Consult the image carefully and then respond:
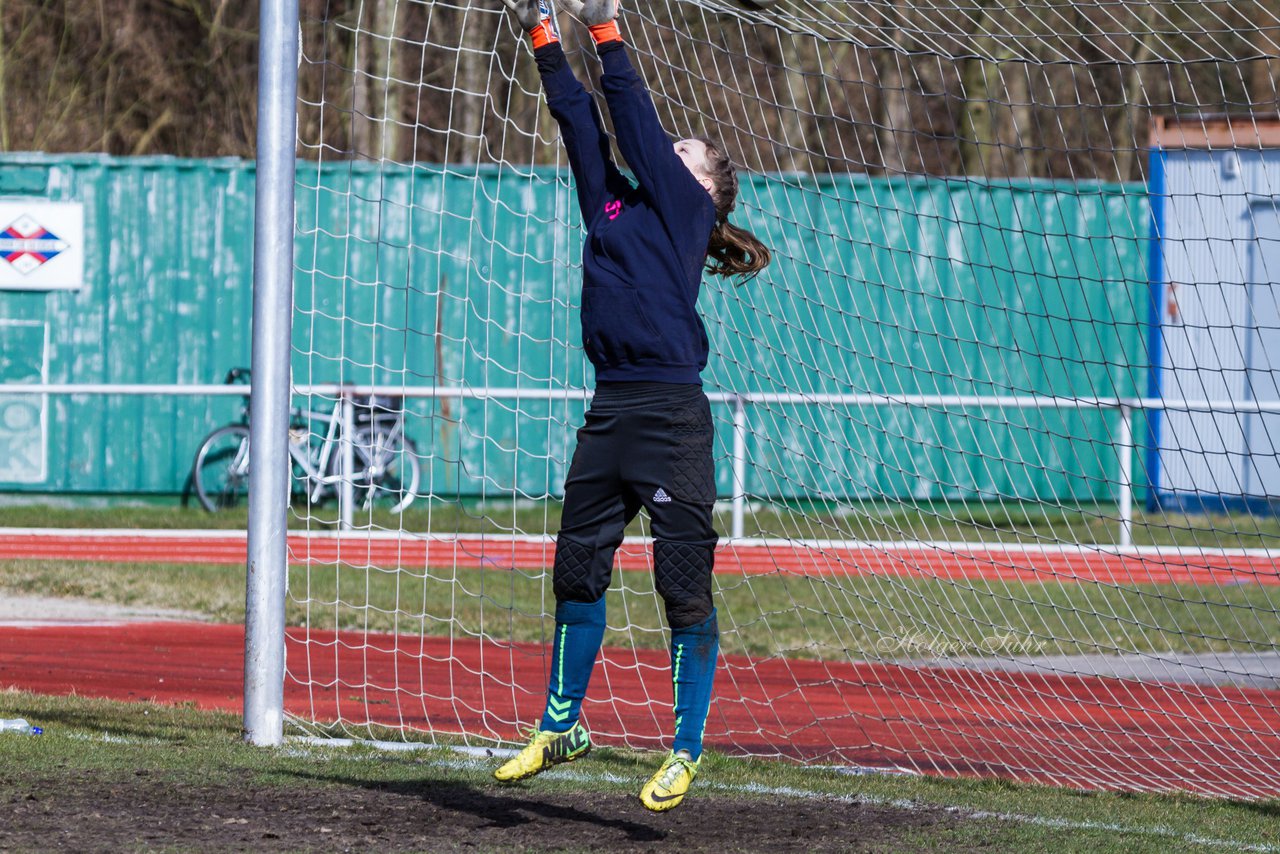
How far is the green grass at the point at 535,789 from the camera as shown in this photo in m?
4.97

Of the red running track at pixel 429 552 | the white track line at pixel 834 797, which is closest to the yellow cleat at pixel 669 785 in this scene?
the white track line at pixel 834 797

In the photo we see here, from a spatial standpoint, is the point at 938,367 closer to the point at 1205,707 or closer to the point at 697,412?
the point at 1205,707

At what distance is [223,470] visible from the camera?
1538 cm

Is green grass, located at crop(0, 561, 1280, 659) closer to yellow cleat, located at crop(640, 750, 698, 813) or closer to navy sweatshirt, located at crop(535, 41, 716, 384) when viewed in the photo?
yellow cleat, located at crop(640, 750, 698, 813)

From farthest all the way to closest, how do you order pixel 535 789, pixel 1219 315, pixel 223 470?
pixel 223 470 → pixel 1219 315 → pixel 535 789

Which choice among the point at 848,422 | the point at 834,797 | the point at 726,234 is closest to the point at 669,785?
the point at 834,797

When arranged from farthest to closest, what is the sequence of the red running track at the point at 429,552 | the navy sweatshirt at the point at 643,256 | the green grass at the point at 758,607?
1. the red running track at the point at 429,552
2. the green grass at the point at 758,607
3. the navy sweatshirt at the point at 643,256

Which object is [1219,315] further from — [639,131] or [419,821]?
[419,821]

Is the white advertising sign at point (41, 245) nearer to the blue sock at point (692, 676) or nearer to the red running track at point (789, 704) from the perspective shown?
the red running track at point (789, 704)

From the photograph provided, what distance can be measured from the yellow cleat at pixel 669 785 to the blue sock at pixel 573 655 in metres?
0.34

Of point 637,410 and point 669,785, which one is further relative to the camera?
point 637,410

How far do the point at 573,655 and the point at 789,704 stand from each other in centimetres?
346

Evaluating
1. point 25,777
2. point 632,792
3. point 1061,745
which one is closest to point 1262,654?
point 1061,745

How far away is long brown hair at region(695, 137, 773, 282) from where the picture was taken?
4922 millimetres
